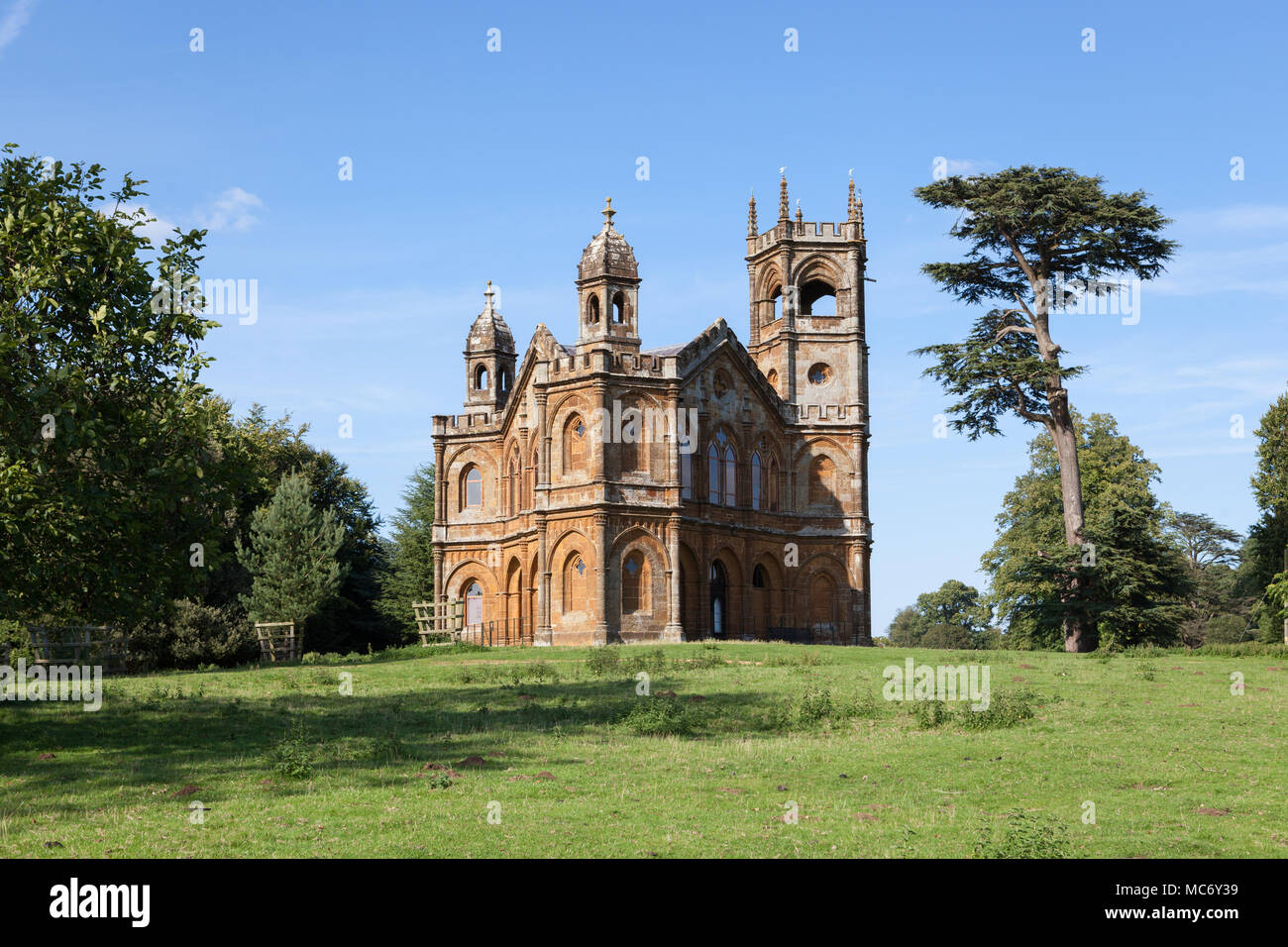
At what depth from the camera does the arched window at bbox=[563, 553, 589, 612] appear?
48281 mm

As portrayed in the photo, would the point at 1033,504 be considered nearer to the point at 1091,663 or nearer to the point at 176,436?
the point at 1091,663

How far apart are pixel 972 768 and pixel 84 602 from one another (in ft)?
51.7

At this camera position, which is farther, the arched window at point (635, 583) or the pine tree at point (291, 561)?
the pine tree at point (291, 561)

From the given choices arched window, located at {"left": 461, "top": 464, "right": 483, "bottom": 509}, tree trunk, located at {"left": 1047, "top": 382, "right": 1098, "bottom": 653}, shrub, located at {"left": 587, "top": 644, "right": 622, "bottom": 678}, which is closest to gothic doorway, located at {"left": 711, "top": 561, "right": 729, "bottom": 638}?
arched window, located at {"left": 461, "top": 464, "right": 483, "bottom": 509}

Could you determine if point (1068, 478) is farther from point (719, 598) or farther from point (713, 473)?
point (719, 598)

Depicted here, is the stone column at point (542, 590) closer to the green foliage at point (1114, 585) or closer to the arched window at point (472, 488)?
the arched window at point (472, 488)

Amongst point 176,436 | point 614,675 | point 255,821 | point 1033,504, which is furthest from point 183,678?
point 1033,504

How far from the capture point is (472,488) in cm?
5897

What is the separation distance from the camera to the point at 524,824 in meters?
15.4

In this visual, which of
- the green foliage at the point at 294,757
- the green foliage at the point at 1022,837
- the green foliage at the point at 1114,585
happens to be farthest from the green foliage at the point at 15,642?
the green foliage at the point at 1114,585

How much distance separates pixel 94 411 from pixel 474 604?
36.8m

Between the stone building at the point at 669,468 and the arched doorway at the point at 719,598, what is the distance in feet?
0.29

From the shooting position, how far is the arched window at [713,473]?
52.8 meters

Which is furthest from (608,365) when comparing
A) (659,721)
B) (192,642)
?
(659,721)
